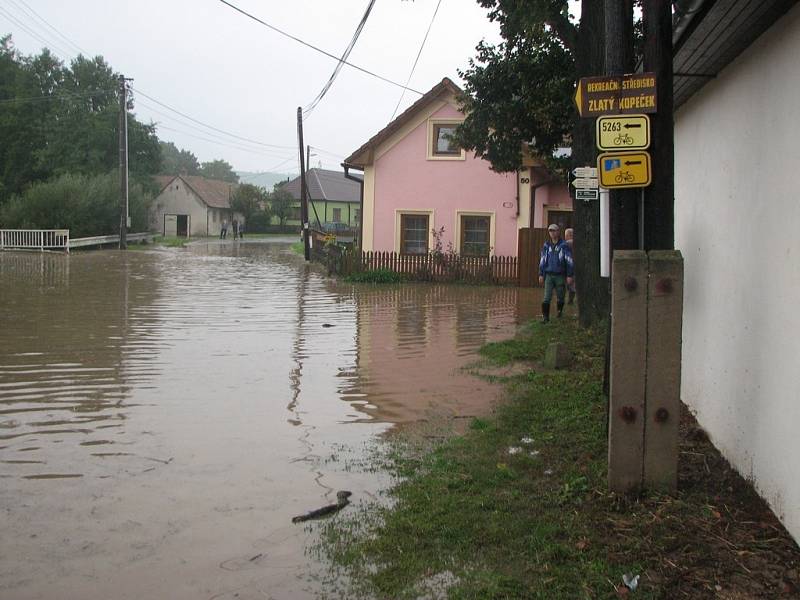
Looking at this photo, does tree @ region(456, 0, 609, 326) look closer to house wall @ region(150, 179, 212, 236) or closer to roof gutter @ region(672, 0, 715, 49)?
roof gutter @ region(672, 0, 715, 49)

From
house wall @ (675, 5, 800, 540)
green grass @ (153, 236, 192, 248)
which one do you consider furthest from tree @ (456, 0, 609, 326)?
green grass @ (153, 236, 192, 248)

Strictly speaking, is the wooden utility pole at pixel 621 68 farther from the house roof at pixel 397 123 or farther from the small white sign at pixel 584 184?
the house roof at pixel 397 123

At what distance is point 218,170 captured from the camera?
19038cm

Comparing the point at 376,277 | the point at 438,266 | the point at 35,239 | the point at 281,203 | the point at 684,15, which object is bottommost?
the point at 376,277

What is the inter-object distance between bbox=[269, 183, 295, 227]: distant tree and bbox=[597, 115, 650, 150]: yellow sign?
78013 millimetres

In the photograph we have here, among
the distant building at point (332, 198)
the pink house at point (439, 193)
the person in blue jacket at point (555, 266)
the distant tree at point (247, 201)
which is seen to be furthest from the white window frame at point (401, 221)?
the distant tree at point (247, 201)

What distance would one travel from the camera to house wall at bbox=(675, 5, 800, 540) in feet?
14.8

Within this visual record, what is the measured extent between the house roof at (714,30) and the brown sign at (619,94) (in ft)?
1.48

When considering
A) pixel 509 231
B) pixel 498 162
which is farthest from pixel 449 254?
pixel 498 162

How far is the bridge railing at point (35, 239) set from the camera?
1709 inches

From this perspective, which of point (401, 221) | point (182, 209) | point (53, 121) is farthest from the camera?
point (182, 209)

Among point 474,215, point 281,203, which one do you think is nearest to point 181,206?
point 281,203

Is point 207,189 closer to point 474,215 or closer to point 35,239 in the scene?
point 35,239

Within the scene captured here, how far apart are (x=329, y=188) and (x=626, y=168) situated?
78135 millimetres
